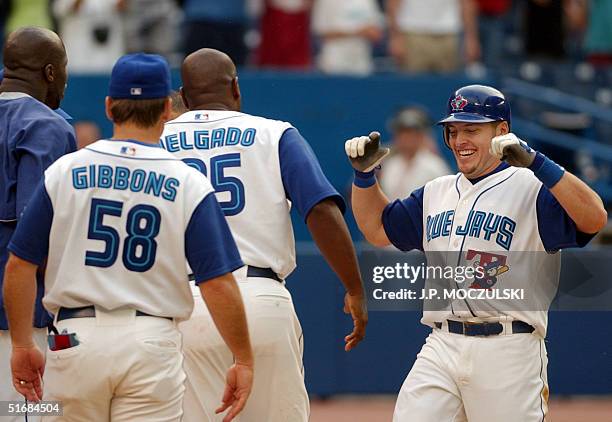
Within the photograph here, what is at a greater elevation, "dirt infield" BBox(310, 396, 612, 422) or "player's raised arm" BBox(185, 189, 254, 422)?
"player's raised arm" BBox(185, 189, 254, 422)

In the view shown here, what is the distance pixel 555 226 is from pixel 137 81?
195cm

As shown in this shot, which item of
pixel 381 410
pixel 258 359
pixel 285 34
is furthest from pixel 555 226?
pixel 285 34

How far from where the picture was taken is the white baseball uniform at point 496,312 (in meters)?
5.25

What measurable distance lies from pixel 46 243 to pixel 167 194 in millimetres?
472

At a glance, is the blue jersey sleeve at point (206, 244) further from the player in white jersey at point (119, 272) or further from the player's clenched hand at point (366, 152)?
the player's clenched hand at point (366, 152)

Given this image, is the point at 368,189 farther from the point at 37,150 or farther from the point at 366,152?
the point at 37,150

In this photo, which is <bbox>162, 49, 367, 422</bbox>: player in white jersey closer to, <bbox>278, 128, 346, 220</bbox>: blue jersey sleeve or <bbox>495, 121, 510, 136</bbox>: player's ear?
<bbox>278, 128, 346, 220</bbox>: blue jersey sleeve

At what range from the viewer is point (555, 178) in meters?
5.09

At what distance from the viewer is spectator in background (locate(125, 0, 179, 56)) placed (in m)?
11.3

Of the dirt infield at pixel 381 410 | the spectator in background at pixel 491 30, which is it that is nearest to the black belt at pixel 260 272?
the dirt infield at pixel 381 410

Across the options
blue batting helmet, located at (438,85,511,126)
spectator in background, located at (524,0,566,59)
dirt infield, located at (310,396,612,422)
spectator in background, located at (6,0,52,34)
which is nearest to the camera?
blue batting helmet, located at (438,85,511,126)

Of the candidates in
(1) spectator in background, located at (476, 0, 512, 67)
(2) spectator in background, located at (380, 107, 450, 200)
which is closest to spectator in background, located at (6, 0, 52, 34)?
(2) spectator in background, located at (380, 107, 450, 200)

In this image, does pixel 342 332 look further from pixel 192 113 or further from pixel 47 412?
pixel 47 412

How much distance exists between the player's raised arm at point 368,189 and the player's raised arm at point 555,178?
0.68m
